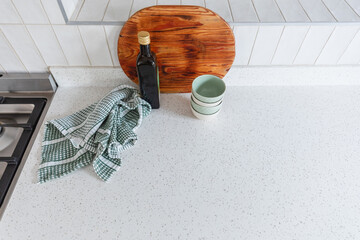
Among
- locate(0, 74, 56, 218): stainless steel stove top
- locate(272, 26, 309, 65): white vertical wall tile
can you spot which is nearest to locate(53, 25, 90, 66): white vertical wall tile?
locate(0, 74, 56, 218): stainless steel stove top

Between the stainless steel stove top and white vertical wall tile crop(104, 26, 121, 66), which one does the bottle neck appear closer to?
white vertical wall tile crop(104, 26, 121, 66)

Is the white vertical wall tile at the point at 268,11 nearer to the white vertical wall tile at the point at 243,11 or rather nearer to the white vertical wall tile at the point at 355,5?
the white vertical wall tile at the point at 243,11

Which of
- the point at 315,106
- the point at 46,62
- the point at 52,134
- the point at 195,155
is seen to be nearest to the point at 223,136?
the point at 195,155

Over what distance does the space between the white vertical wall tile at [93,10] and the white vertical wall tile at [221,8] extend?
330mm

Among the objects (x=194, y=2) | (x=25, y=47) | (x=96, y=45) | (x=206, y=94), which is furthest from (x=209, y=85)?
(x=25, y=47)

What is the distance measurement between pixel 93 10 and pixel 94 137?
1.28 feet

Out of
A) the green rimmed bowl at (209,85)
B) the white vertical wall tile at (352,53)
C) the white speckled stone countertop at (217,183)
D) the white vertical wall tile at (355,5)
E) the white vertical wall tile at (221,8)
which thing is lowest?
the white speckled stone countertop at (217,183)

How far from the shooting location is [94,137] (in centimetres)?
70

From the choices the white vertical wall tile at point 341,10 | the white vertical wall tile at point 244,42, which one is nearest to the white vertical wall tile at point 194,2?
the white vertical wall tile at point 244,42

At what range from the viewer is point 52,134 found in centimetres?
73

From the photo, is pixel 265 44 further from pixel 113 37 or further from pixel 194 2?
pixel 113 37

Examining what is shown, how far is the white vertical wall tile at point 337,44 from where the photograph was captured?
2.44ft

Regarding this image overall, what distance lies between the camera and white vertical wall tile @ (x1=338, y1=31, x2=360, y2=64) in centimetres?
77

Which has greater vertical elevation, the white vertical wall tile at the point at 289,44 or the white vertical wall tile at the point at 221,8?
the white vertical wall tile at the point at 221,8
